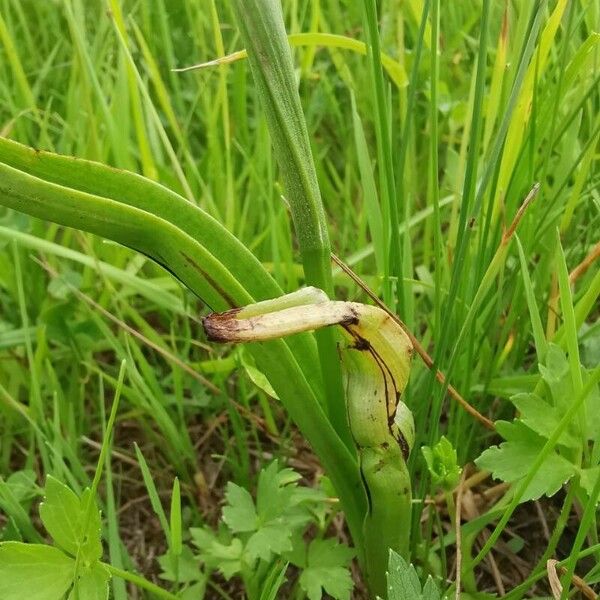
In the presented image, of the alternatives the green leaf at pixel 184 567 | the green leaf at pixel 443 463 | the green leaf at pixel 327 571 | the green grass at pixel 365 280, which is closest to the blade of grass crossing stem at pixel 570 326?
the green grass at pixel 365 280

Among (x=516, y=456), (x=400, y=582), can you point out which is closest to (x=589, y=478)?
(x=516, y=456)

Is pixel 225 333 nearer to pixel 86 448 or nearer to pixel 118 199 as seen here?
pixel 118 199

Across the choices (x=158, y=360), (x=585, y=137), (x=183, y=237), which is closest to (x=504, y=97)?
(x=585, y=137)

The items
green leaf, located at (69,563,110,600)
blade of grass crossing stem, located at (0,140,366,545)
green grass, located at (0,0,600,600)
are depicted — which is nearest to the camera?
blade of grass crossing stem, located at (0,140,366,545)

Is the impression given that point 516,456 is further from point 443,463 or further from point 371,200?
point 371,200

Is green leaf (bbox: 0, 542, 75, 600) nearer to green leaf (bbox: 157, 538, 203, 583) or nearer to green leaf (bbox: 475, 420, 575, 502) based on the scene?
green leaf (bbox: 157, 538, 203, 583)

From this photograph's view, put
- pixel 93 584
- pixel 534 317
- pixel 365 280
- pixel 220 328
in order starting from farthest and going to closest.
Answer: pixel 365 280
pixel 534 317
pixel 93 584
pixel 220 328

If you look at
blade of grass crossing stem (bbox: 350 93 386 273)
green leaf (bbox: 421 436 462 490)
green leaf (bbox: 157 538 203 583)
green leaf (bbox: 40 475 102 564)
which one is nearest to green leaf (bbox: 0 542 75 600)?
green leaf (bbox: 40 475 102 564)
